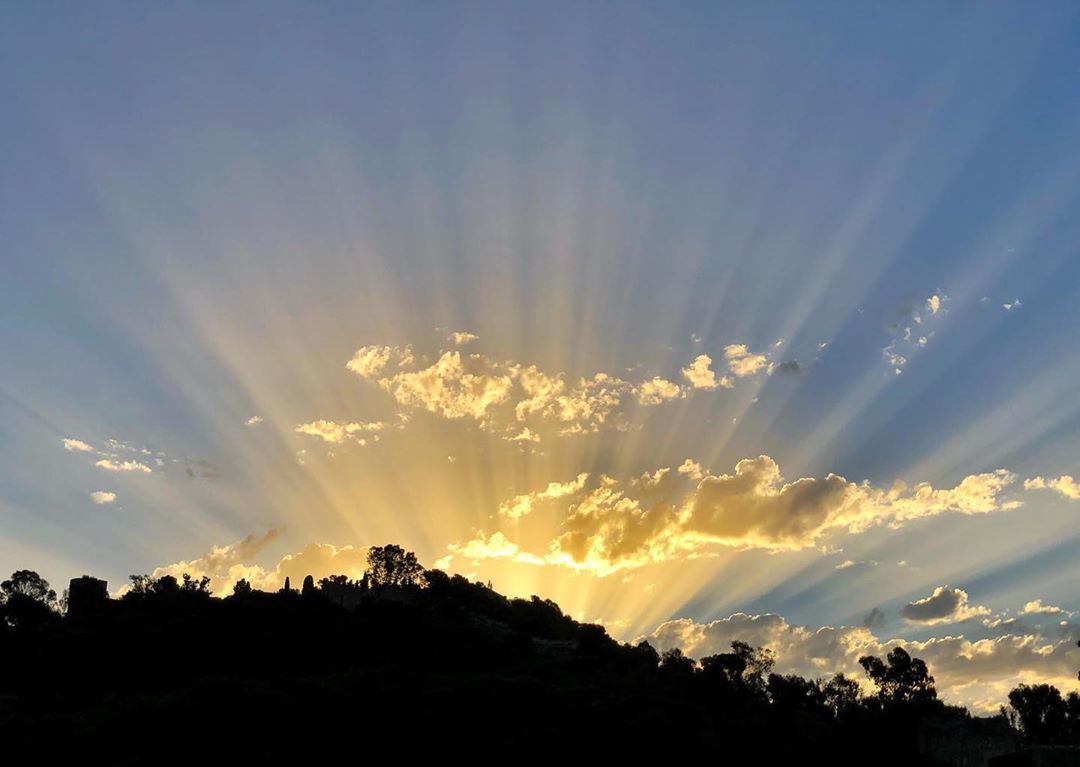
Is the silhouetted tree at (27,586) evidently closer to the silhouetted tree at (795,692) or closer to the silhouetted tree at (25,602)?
the silhouetted tree at (25,602)

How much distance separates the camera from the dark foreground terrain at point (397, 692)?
66.4 m

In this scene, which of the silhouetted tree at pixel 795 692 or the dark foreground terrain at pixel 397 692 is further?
the silhouetted tree at pixel 795 692

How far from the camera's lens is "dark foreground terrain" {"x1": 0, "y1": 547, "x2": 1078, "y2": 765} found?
66.4 meters

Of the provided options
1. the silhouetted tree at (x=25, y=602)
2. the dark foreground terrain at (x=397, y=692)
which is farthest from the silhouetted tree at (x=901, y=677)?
the silhouetted tree at (x=25, y=602)

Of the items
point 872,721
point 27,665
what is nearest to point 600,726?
point 872,721

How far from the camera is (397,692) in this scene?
260 feet

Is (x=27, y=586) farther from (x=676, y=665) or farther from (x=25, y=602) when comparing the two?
(x=676, y=665)

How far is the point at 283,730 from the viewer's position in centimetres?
6731

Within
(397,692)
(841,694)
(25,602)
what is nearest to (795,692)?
(841,694)

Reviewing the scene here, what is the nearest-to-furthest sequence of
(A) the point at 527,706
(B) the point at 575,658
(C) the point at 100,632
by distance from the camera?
(A) the point at 527,706, (C) the point at 100,632, (B) the point at 575,658

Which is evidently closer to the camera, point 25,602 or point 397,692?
point 397,692

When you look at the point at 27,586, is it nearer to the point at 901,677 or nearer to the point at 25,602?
the point at 25,602

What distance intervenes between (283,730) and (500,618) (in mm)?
76965

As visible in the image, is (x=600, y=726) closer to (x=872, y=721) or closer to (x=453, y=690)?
(x=453, y=690)
